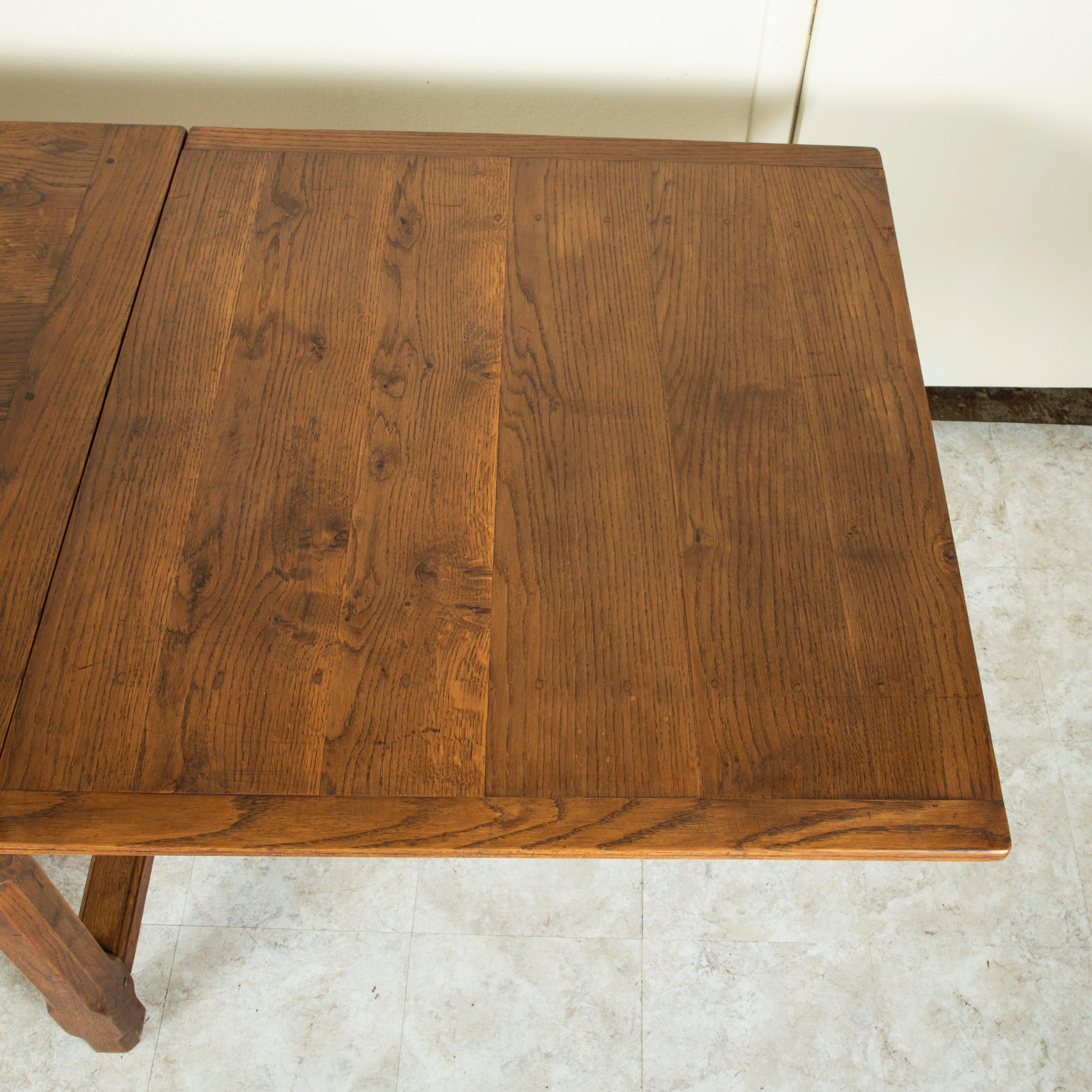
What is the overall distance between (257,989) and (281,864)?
0.58ft

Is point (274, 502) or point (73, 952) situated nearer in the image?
point (274, 502)

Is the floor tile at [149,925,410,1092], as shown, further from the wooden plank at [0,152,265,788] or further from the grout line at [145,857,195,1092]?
the wooden plank at [0,152,265,788]

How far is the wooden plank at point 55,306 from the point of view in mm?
889

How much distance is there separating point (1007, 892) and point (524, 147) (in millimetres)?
1294

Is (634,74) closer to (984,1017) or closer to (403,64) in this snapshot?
(403,64)

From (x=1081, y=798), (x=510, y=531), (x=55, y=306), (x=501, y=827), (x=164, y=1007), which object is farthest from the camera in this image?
(x=1081, y=798)

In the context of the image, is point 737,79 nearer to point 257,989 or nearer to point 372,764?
point 372,764

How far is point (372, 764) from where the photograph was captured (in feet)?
2.59

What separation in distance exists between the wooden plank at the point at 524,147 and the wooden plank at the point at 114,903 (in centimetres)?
95

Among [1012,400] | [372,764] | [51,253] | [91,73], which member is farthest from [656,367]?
[1012,400]

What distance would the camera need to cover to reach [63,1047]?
4.45ft

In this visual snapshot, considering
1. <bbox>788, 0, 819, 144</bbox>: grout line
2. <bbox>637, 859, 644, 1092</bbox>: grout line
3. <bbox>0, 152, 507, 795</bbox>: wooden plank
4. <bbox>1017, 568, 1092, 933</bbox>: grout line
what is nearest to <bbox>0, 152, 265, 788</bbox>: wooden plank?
<bbox>0, 152, 507, 795</bbox>: wooden plank

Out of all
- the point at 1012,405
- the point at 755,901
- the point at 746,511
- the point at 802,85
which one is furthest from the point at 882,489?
the point at 1012,405

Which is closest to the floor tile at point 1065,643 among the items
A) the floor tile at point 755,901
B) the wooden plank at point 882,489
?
the floor tile at point 755,901
